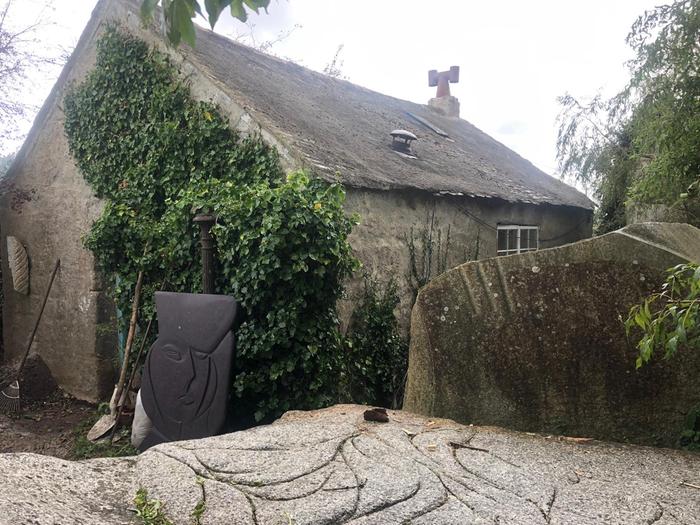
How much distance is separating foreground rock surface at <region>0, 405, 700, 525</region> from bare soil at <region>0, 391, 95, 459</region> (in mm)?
4141

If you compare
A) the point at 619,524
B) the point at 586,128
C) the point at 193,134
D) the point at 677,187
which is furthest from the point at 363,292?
the point at 586,128

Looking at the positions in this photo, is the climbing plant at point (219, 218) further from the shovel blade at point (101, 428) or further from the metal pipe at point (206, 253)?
the shovel blade at point (101, 428)

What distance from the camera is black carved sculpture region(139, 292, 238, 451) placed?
5262mm

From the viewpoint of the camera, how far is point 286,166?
6.45 metres

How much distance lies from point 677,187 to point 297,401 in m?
6.67

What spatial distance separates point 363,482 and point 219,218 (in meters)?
3.74

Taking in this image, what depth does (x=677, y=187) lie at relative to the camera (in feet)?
28.6

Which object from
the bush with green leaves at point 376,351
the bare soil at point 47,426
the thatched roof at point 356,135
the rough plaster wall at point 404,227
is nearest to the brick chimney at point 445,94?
the thatched roof at point 356,135

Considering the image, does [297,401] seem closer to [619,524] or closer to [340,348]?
[340,348]

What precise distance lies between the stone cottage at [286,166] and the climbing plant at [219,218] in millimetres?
329

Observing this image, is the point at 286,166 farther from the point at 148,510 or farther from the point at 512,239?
the point at 512,239

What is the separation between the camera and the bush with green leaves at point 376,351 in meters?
6.79

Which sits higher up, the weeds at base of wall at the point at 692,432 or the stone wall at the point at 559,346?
the stone wall at the point at 559,346


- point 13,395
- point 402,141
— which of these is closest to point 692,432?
point 402,141
